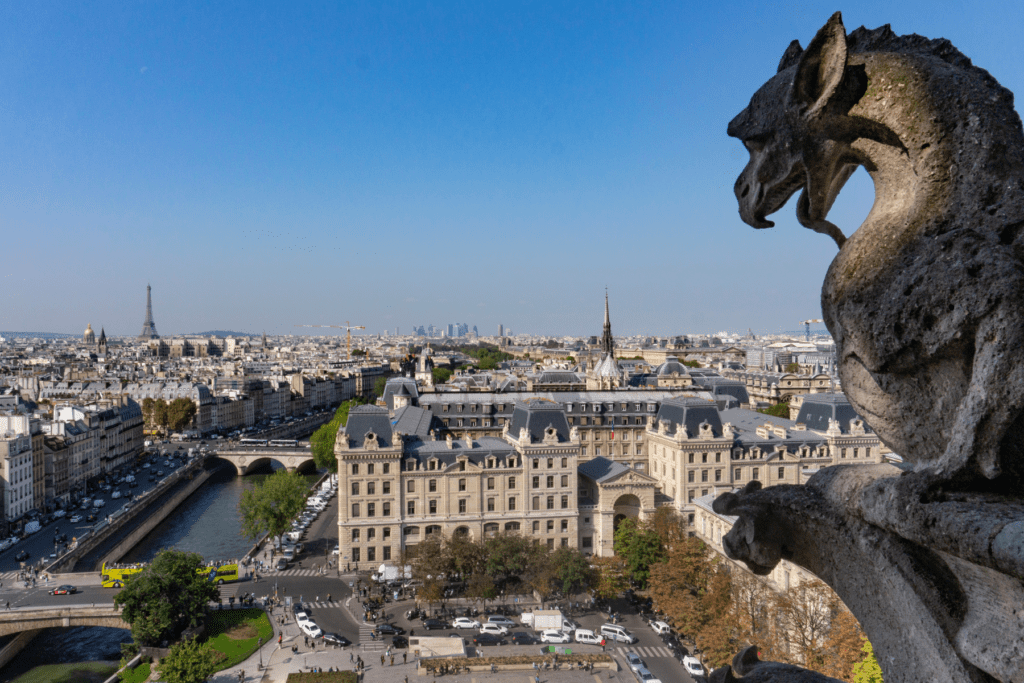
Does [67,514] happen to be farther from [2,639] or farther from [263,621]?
[263,621]

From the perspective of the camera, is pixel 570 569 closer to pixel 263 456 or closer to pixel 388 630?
pixel 388 630

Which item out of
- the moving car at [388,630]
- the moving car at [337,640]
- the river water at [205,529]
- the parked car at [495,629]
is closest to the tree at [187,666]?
the moving car at [337,640]

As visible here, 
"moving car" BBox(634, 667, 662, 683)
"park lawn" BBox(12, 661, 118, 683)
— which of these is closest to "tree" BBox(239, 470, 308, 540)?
"park lawn" BBox(12, 661, 118, 683)

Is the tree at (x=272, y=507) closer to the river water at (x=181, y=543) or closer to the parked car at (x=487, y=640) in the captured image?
the river water at (x=181, y=543)

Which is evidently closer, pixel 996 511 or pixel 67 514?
pixel 996 511

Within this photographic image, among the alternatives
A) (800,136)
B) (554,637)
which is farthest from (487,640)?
(800,136)

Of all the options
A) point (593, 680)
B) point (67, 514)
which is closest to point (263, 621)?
point (593, 680)

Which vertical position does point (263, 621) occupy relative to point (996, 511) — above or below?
below
